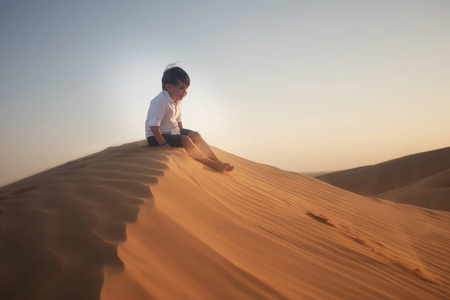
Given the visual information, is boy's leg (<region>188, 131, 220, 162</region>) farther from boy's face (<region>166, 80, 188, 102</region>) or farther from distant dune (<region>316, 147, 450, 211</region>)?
distant dune (<region>316, 147, 450, 211</region>)

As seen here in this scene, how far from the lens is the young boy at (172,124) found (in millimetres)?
3508

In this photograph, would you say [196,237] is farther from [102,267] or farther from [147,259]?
[102,267]

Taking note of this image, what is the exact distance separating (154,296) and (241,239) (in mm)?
807

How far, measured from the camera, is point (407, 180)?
43.9 ft

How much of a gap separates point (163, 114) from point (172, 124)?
0.90ft

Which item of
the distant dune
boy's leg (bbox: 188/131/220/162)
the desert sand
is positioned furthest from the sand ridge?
the distant dune

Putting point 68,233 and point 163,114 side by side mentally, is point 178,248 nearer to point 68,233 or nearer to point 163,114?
point 68,233

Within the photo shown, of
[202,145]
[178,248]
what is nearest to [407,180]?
[202,145]

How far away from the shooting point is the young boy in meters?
3.51

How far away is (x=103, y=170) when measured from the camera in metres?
2.48

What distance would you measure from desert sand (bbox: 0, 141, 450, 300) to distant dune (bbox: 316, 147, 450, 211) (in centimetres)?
756

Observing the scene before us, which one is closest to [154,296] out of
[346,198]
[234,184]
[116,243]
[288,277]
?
[116,243]

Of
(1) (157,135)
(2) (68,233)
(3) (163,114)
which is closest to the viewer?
(2) (68,233)

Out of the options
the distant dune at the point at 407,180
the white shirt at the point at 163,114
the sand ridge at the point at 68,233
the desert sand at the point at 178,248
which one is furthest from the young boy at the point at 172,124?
the distant dune at the point at 407,180
